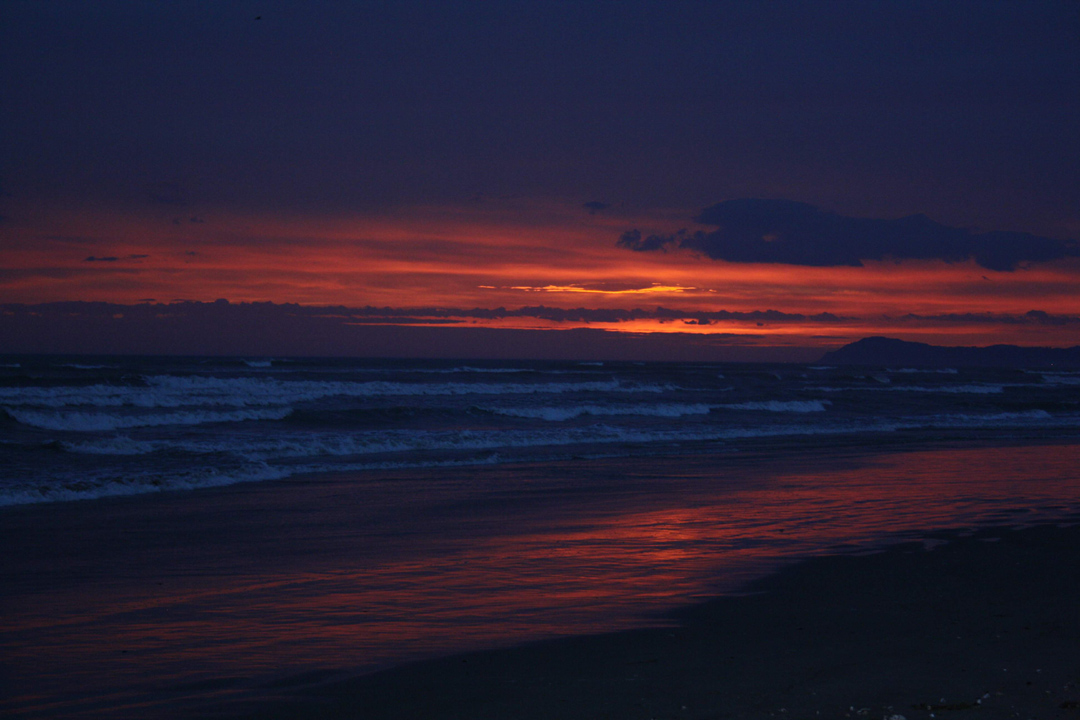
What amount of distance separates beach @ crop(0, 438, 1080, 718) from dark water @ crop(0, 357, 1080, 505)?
384cm

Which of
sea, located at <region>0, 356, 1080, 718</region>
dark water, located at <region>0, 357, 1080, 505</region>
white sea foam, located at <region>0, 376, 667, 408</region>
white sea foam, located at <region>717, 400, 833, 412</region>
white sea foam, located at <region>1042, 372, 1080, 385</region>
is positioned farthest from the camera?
white sea foam, located at <region>1042, 372, 1080, 385</region>

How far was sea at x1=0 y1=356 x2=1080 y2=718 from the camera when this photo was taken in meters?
5.53

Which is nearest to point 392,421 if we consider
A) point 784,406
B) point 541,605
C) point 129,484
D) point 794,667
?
point 129,484

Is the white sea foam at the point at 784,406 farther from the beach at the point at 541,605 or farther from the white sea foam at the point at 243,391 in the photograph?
the beach at the point at 541,605

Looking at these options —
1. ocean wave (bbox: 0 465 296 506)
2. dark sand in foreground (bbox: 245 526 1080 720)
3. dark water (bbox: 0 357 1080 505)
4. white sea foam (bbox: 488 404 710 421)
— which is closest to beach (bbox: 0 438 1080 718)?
dark sand in foreground (bbox: 245 526 1080 720)

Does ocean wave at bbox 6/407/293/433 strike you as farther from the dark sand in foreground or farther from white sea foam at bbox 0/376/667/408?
the dark sand in foreground

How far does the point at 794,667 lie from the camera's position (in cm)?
502

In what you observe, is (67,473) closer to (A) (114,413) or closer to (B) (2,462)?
(B) (2,462)

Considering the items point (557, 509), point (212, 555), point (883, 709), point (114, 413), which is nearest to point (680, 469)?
point (557, 509)

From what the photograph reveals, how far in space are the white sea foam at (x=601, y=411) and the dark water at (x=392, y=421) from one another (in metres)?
0.08

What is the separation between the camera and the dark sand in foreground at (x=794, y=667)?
4406mm

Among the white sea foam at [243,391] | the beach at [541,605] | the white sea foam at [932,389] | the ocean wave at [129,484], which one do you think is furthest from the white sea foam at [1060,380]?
the ocean wave at [129,484]

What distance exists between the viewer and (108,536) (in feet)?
31.8

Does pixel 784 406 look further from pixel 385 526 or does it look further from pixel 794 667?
pixel 794 667
